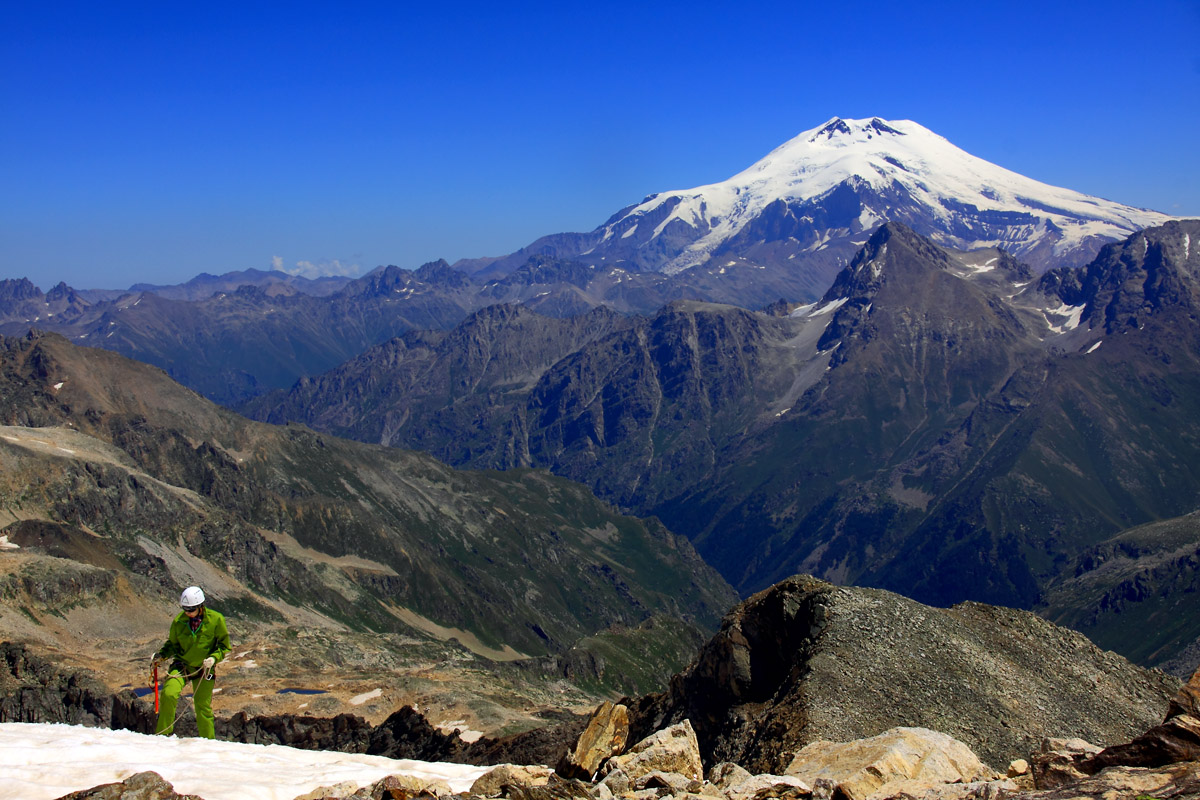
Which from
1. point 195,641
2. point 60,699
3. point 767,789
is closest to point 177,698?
point 195,641

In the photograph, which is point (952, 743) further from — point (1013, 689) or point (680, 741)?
point (1013, 689)

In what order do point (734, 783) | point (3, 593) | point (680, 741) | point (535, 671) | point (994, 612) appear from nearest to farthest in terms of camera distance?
point (734, 783) → point (680, 741) → point (994, 612) → point (3, 593) → point (535, 671)

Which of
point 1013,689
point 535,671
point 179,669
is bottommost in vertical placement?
point 535,671

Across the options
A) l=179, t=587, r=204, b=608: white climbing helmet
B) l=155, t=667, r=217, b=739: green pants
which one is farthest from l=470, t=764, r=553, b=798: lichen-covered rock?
l=179, t=587, r=204, b=608: white climbing helmet

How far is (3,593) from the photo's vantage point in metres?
120

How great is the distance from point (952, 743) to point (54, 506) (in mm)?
198428

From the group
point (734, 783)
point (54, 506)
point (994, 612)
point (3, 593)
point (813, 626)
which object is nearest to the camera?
point (734, 783)

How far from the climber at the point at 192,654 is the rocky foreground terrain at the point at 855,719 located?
718 centimetres

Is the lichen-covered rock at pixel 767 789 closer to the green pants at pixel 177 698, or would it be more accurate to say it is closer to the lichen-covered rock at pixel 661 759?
the lichen-covered rock at pixel 661 759

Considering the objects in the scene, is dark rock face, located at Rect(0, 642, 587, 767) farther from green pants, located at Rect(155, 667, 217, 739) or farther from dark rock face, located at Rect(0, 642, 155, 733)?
green pants, located at Rect(155, 667, 217, 739)

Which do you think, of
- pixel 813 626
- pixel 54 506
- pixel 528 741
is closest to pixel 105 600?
pixel 54 506

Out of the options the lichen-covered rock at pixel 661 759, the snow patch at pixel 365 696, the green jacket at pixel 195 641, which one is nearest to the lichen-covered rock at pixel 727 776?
the lichen-covered rock at pixel 661 759

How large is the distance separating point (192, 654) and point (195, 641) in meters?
0.51

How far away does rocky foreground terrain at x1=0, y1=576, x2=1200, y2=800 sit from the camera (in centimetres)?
2709
